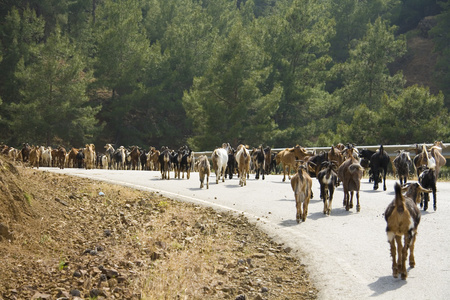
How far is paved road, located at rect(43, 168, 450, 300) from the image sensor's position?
7671mm

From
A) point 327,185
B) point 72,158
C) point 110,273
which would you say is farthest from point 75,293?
point 72,158

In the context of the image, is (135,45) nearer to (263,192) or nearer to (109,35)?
(109,35)

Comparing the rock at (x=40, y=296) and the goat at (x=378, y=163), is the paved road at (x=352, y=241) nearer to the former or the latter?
the goat at (x=378, y=163)

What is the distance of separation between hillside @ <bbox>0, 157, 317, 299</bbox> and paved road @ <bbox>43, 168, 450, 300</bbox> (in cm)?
39

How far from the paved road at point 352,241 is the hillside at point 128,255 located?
392 mm

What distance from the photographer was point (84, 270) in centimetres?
839

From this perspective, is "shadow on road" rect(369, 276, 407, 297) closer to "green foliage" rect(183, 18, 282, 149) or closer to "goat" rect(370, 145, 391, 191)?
"goat" rect(370, 145, 391, 191)

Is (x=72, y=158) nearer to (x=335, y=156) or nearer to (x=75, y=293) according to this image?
(x=335, y=156)

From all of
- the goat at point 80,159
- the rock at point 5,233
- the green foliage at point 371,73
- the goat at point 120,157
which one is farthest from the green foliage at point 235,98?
the rock at point 5,233

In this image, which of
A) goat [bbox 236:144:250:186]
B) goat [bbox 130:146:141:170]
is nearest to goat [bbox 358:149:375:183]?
goat [bbox 236:144:250:186]

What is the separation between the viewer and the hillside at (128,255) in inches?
312

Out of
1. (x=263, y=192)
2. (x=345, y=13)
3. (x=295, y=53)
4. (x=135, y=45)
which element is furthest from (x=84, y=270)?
(x=345, y=13)

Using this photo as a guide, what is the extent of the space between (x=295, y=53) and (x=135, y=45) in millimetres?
17068

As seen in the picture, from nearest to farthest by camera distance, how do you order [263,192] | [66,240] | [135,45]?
[66,240] < [263,192] < [135,45]
